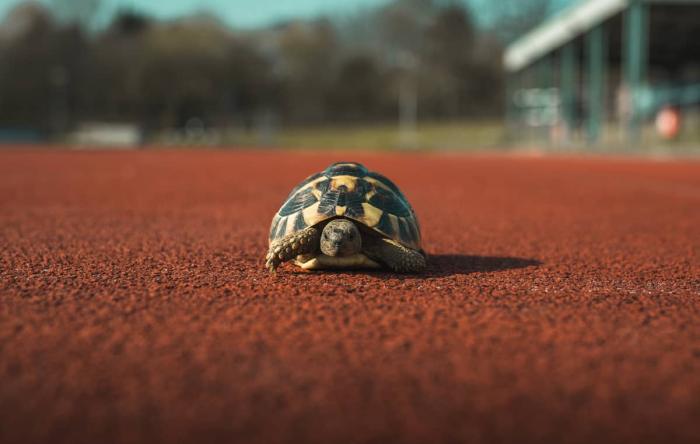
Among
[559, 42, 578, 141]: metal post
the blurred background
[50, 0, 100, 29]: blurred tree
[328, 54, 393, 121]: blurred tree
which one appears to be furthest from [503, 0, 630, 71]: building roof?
[50, 0, 100, 29]: blurred tree

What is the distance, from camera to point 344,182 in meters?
3.72

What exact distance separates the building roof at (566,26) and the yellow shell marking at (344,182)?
1728 centimetres

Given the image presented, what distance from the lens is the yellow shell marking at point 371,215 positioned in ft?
11.5

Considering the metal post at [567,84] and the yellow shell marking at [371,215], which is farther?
the metal post at [567,84]

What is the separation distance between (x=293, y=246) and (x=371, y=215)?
442mm

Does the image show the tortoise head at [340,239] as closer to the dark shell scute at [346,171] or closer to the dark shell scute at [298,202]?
the dark shell scute at [298,202]

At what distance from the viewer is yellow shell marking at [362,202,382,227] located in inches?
138

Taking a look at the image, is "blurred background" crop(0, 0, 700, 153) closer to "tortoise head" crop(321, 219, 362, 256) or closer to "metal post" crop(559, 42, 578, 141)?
"metal post" crop(559, 42, 578, 141)

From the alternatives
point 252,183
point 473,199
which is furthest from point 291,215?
point 252,183

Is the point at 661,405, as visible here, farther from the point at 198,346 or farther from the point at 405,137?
the point at 405,137

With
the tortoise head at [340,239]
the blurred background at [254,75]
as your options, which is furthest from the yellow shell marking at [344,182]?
the blurred background at [254,75]

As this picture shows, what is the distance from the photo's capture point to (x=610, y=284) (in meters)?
3.46

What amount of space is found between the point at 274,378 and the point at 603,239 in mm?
3855

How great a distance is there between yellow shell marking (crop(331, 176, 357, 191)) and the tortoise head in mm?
243
